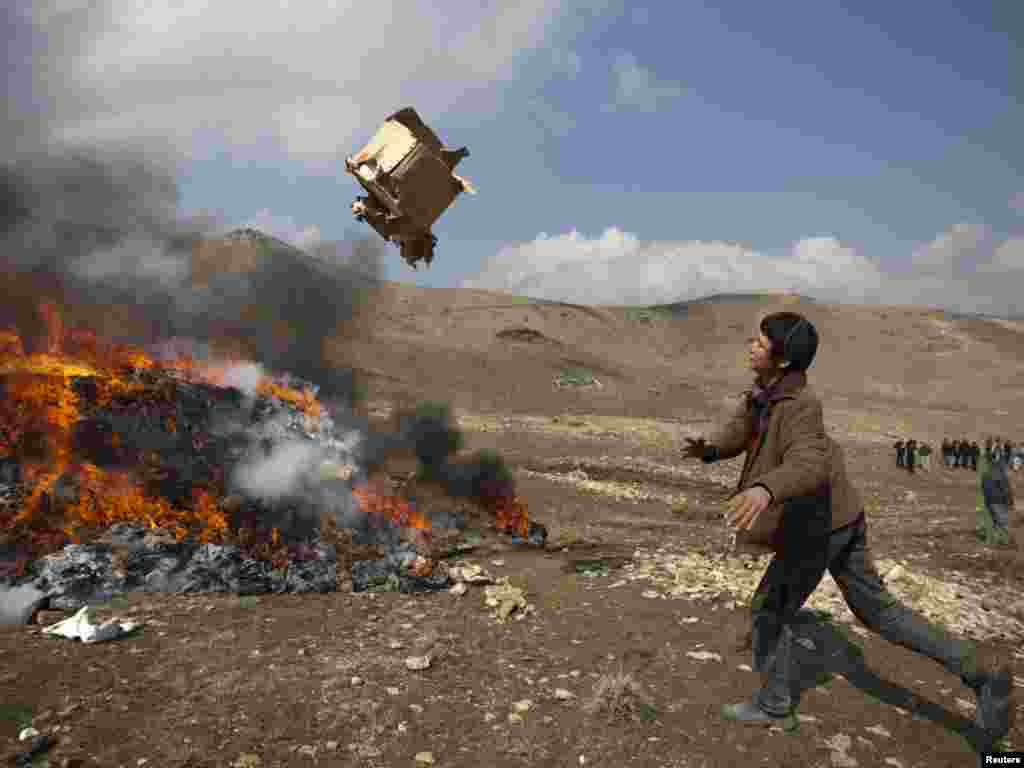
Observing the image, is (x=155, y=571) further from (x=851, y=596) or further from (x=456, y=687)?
(x=851, y=596)

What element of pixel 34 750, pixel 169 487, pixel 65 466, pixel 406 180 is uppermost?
pixel 406 180

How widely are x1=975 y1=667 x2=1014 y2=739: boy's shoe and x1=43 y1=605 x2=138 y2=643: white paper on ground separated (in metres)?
5.86

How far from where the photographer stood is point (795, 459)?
3469mm

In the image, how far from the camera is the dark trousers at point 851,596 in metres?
3.75

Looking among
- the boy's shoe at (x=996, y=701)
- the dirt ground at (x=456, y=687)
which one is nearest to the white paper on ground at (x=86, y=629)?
the dirt ground at (x=456, y=687)

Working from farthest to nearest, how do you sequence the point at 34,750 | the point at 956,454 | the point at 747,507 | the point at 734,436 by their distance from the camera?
the point at 956,454
the point at 734,436
the point at 34,750
the point at 747,507

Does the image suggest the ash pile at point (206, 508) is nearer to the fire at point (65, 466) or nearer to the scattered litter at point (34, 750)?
the fire at point (65, 466)

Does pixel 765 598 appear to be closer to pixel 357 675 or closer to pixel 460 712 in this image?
pixel 460 712

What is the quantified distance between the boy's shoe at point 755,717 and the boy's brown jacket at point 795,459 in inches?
52.6

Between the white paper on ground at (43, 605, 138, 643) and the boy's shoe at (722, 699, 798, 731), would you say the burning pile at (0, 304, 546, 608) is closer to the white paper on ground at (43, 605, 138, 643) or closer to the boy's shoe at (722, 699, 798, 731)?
the white paper on ground at (43, 605, 138, 643)

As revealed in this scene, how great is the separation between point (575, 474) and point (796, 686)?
34.0 ft

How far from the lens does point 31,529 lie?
257 inches

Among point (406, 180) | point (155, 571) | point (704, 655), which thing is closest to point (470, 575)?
point (704, 655)

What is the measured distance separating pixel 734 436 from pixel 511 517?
5798mm
